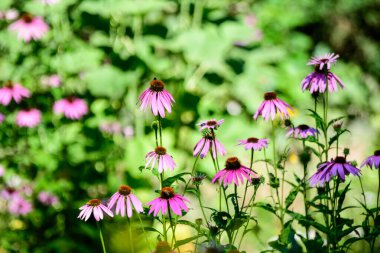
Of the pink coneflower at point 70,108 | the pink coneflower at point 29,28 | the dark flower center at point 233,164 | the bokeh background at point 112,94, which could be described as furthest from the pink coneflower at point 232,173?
the pink coneflower at point 29,28

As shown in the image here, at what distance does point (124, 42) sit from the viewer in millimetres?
2430

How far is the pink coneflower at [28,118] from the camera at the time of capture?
2.11 metres

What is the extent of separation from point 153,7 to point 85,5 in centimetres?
32

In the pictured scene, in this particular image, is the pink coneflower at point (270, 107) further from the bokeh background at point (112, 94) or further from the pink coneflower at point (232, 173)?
the bokeh background at point (112, 94)

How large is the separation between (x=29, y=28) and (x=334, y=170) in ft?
5.41

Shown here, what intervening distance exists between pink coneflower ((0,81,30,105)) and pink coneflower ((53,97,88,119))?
0.13 m

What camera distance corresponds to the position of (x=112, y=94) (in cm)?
228

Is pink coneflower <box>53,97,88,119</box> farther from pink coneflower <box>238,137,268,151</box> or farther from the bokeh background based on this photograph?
pink coneflower <box>238,137,268,151</box>

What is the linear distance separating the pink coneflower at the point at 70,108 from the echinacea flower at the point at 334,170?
1.42m

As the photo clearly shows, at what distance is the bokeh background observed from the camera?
2.14 m

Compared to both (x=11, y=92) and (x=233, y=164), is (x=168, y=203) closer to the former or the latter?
(x=233, y=164)

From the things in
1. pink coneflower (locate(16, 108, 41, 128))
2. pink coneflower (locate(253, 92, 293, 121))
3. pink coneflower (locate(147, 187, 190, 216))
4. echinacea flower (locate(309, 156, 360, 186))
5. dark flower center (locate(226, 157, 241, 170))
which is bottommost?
pink coneflower (locate(147, 187, 190, 216))

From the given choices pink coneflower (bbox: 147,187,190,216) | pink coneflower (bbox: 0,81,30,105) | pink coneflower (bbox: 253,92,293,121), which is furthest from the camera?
pink coneflower (bbox: 0,81,30,105)

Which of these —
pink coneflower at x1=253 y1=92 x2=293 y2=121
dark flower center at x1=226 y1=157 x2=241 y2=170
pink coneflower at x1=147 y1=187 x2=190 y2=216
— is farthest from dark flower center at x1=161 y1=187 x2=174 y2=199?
pink coneflower at x1=253 y1=92 x2=293 y2=121
